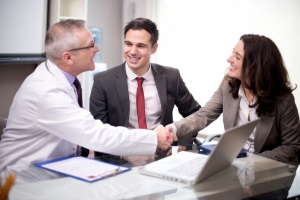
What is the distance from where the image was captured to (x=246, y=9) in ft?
13.4

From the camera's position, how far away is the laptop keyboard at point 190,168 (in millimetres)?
1667

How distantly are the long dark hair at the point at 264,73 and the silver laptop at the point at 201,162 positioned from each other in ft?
2.56

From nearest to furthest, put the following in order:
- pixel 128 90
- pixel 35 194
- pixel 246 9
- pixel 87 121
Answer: pixel 35 194
pixel 87 121
pixel 128 90
pixel 246 9

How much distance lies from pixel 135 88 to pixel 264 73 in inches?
35.4

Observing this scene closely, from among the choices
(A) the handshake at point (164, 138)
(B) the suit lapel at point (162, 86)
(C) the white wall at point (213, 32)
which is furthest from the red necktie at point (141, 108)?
(C) the white wall at point (213, 32)

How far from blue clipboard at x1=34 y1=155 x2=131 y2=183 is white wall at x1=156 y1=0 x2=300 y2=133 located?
8.38 ft

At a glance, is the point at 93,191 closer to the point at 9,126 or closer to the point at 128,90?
the point at 9,126

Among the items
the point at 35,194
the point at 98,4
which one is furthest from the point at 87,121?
the point at 98,4

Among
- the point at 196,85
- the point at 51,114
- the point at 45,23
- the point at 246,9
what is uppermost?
the point at 246,9

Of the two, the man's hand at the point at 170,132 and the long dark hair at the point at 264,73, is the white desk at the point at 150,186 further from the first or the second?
the long dark hair at the point at 264,73

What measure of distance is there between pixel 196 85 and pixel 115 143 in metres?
2.83

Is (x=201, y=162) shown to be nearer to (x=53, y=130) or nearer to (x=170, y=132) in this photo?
(x=170, y=132)

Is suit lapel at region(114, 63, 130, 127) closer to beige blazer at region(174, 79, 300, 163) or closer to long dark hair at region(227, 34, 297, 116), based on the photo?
beige blazer at region(174, 79, 300, 163)

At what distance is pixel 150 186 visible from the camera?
155 centimetres
